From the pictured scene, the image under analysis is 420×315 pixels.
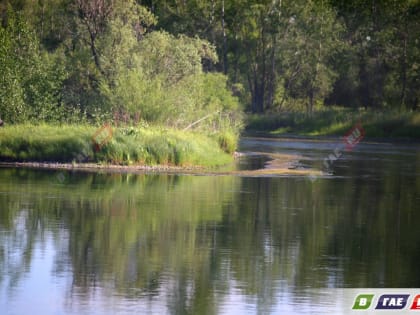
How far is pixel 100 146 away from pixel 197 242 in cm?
1888

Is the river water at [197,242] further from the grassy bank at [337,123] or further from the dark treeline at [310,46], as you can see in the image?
the dark treeline at [310,46]

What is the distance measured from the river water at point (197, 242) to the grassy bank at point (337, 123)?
3882 centimetres

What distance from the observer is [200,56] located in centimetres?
5934

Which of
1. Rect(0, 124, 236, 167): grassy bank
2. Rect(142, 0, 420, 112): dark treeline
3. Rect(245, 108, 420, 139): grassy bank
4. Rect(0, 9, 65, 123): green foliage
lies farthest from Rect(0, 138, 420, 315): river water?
Rect(142, 0, 420, 112): dark treeline

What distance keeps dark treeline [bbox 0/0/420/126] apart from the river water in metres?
11.6

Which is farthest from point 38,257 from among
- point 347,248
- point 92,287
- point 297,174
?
point 297,174

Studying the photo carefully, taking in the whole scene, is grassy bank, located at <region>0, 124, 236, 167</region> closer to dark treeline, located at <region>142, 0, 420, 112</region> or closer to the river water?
the river water

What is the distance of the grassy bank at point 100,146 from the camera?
39688 millimetres

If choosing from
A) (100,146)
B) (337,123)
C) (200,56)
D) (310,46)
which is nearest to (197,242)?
(100,146)

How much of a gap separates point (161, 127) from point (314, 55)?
166ft

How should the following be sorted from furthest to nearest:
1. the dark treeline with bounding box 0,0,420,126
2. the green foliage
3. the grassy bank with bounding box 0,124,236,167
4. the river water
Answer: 1. the dark treeline with bounding box 0,0,420,126
2. the green foliage
3. the grassy bank with bounding box 0,124,236,167
4. the river water

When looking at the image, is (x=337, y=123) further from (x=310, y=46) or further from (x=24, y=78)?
(x=24, y=78)

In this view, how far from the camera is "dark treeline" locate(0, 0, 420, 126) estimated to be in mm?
48594

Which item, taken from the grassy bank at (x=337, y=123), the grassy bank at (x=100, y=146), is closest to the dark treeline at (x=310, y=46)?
the grassy bank at (x=337, y=123)
